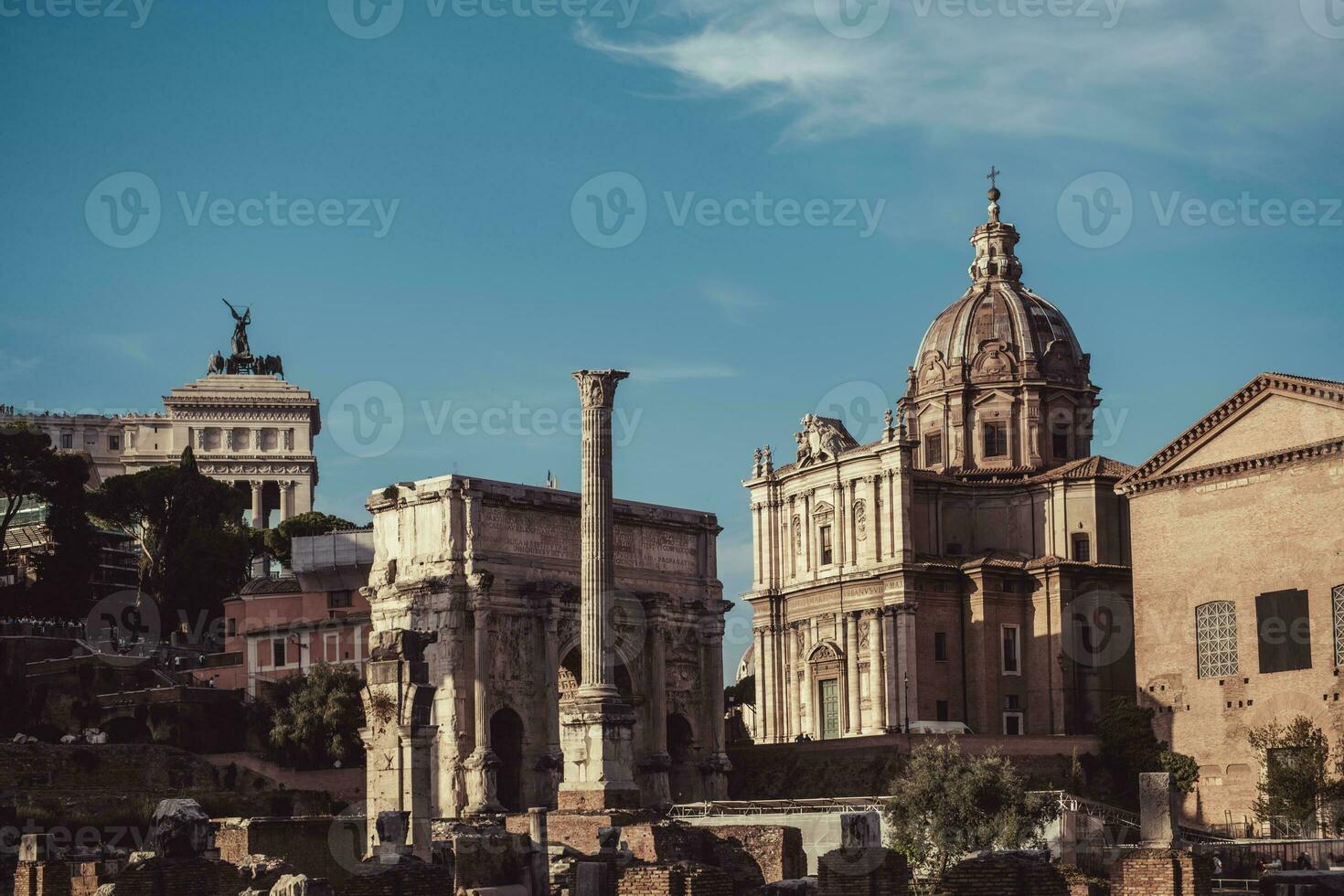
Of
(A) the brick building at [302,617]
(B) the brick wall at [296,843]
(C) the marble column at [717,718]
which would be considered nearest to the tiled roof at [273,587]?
(A) the brick building at [302,617]

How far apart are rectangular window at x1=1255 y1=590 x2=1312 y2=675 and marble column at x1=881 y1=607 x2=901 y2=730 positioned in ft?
46.6

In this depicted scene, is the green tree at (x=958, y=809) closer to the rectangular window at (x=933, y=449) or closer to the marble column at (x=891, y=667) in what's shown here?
the marble column at (x=891, y=667)

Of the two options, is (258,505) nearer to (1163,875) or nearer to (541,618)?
(541,618)

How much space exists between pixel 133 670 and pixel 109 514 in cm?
1800

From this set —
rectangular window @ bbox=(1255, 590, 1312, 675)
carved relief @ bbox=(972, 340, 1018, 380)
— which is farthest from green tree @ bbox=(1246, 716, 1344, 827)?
carved relief @ bbox=(972, 340, 1018, 380)

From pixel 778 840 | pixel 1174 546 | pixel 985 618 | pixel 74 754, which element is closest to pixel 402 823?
pixel 778 840

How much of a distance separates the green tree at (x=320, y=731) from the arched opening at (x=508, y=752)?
18.3 feet

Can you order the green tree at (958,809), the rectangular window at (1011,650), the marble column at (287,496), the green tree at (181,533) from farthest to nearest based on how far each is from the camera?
1. the marble column at (287,496)
2. the green tree at (181,533)
3. the rectangular window at (1011,650)
4. the green tree at (958,809)

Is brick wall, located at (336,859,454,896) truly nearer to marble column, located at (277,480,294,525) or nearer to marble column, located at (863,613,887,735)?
marble column, located at (863,613,887,735)

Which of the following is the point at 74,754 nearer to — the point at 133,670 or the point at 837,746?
the point at 133,670

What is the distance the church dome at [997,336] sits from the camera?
74.0 metres

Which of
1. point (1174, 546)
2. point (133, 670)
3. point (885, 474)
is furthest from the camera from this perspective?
point (885, 474)

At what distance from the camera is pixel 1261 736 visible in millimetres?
52719

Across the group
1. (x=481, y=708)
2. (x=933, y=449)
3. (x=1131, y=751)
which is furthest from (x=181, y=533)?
(x=1131, y=751)
